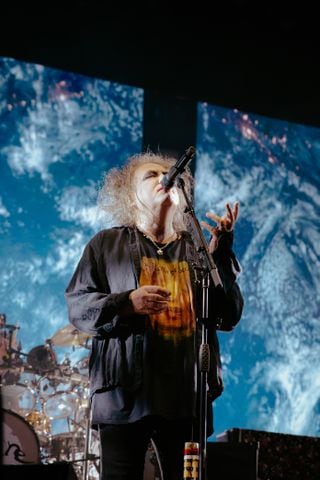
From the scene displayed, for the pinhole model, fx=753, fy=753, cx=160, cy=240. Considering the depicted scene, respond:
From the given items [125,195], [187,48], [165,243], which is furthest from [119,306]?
[187,48]

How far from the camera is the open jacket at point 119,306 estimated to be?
6.88ft

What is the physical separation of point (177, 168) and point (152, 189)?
25 centimetres

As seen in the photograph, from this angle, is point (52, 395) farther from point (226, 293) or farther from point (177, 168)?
point (177, 168)

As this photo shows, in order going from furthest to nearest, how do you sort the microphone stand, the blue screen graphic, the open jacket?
the blue screen graphic
the open jacket
the microphone stand

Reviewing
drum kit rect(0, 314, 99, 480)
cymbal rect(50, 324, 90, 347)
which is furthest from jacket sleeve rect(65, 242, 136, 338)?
cymbal rect(50, 324, 90, 347)

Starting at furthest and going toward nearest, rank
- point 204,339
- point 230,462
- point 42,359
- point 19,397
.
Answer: point 42,359 → point 19,397 → point 230,462 → point 204,339

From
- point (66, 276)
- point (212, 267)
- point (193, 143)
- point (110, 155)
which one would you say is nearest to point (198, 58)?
point (193, 143)

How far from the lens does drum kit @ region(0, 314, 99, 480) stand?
3.90 m

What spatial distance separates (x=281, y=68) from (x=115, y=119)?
1191mm

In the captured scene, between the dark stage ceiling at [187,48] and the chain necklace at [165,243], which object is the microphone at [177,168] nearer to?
the chain necklace at [165,243]

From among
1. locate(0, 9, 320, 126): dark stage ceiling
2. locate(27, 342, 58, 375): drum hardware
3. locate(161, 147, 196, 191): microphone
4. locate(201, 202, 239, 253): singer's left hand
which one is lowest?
locate(27, 342, 58, 375): drum hardware

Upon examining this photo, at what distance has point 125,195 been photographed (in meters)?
2.58

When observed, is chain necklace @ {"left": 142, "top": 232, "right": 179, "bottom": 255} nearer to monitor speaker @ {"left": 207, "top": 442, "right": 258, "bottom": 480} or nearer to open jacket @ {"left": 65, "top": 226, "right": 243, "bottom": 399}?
open jacket @ {"left": 65, "top": 226, "right": 243, "bottom": 399}

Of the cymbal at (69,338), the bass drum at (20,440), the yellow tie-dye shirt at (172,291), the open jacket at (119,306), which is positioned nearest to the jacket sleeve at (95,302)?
the open jacket at (119,306)
